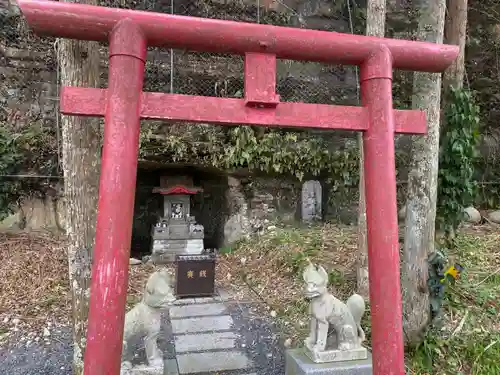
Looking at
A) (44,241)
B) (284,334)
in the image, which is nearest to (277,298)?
(284,334)

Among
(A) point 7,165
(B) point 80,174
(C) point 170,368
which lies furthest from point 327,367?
(A) point 7,165

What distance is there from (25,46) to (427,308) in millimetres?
7864

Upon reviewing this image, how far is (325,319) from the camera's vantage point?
330cm

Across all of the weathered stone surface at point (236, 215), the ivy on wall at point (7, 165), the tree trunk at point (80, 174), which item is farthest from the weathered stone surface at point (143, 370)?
the weathered stone surface at point (236, 215)

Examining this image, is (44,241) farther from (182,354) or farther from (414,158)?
(414,158)

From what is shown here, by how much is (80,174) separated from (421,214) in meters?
3.10

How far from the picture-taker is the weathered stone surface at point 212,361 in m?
3.67

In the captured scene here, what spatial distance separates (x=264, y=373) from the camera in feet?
12.2

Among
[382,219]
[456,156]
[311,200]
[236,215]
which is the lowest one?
[236,215]

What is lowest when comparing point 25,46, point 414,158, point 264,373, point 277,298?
point 264,373

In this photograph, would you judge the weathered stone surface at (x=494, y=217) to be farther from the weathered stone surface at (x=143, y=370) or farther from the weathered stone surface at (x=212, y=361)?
the weathered stone surface at (x=143, y=370)

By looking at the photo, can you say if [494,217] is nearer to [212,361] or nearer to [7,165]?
[212,361]

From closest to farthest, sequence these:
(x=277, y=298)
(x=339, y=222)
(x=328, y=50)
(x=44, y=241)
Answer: (x=328, y=50), (x=277, y=298), (x=44, y=241), (x=339, y=222)

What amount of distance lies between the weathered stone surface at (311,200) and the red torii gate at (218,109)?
5.56m
